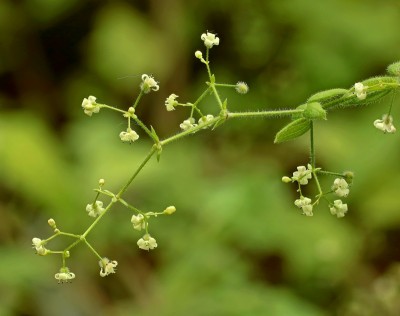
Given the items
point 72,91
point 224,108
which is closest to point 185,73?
point 72,91

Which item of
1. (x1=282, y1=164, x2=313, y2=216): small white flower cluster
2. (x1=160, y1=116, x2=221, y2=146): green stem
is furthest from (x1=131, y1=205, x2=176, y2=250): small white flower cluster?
(x1=282, y1=164, x2=313, y2=216): small white flower cluster

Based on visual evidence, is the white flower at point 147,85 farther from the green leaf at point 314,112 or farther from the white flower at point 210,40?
the green leaf at point 314,112

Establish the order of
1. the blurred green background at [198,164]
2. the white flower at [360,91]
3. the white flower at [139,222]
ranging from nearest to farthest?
the white flower at [360,91] → the white flower at [139,222] → the blurred green background at [198,164]

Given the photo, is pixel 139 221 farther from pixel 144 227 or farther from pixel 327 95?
pixel 327 95

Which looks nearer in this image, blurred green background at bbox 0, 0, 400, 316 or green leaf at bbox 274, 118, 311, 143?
green leaf at bbox 274, 118, 311, 143

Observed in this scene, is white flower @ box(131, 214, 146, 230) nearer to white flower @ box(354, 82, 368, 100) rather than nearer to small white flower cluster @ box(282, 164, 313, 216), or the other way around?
small white flower cluster @ box(282, 164, 313, 216)

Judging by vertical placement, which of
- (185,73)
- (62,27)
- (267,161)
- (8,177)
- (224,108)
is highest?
(62,27)

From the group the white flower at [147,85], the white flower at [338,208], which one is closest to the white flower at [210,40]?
the white flower at [147,85]

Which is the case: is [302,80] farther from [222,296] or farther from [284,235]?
[222,296]
